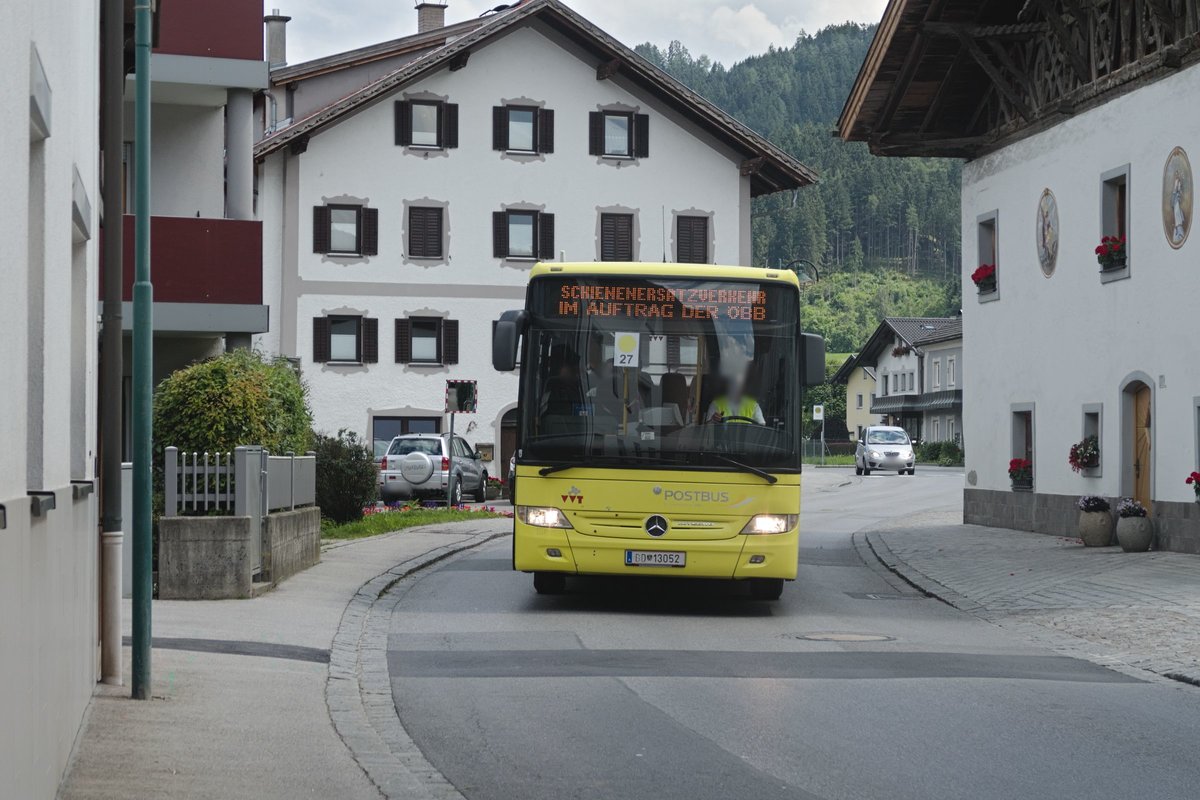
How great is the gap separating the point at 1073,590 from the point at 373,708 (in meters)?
10.4

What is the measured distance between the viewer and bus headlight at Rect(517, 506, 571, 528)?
15328mm

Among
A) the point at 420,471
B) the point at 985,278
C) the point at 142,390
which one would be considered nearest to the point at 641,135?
the point at 420,471

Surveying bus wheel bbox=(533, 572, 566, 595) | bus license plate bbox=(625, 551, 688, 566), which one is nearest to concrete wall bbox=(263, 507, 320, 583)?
bus wheel bbox=(533, 572, 566, 595)

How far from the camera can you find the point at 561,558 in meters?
15.5

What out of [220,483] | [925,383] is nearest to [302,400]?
[220,483]

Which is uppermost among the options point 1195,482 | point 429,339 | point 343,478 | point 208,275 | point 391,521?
point 429,339

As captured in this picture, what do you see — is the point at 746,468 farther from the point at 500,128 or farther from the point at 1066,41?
the point at 500,128

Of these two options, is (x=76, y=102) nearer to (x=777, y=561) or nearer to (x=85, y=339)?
(x=85, y=339)

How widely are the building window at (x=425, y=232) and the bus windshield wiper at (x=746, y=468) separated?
35314mm

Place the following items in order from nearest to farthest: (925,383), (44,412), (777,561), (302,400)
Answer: (44,412)
(777,561)
(302,400)
(925,383)

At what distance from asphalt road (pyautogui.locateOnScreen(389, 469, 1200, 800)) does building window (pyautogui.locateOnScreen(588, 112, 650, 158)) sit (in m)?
34.4

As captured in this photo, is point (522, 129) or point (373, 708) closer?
point (373, 708)

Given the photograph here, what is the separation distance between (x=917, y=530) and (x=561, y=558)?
Answer: 1588 centimetres

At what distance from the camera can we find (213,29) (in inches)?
974
